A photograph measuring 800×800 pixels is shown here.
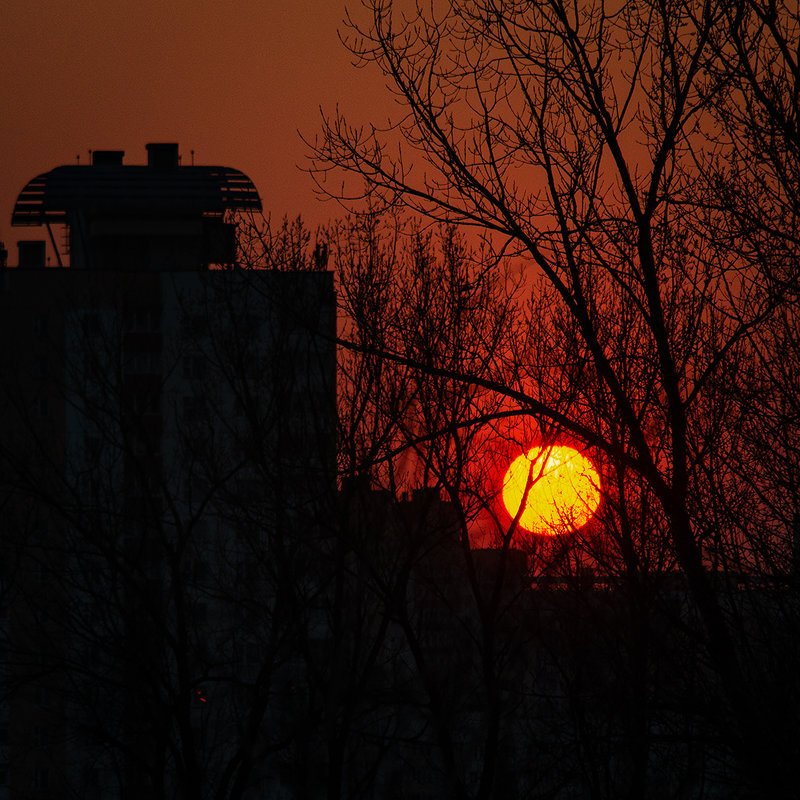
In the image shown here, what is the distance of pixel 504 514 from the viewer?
13.6 meters

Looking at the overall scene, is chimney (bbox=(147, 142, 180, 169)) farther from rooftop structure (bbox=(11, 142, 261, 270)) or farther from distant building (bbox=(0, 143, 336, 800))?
distant building (bbox=(0, 143, 336, 800))

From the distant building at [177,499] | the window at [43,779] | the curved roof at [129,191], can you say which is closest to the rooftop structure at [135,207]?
the curved roof at [129,191]

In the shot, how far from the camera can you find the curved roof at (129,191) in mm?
55594

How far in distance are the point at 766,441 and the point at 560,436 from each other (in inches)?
119

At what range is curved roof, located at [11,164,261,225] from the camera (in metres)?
55.6

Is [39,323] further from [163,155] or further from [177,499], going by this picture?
[177,499]

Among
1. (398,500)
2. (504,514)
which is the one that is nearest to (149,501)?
(398,500)

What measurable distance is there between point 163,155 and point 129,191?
5370 mm

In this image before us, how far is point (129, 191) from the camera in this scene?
5572 centimetres

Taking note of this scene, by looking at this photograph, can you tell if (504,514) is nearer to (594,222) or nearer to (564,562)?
(564,562)

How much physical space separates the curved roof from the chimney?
111cm

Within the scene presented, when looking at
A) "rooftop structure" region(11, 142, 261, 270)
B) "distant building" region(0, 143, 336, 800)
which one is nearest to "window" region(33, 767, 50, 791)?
"distant building" region(0, 143, 336, 800)

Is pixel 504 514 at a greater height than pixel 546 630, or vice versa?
pixel 504 514

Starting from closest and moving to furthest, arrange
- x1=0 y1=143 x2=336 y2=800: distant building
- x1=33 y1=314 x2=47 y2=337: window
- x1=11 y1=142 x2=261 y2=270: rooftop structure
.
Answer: x1=0 y1=143 x2=336 y2=800: distant building, x1=33 y1=314 x2=47 y2=337: window, x1=11 y1=142 x2=261 y2=270: rooftop structure
